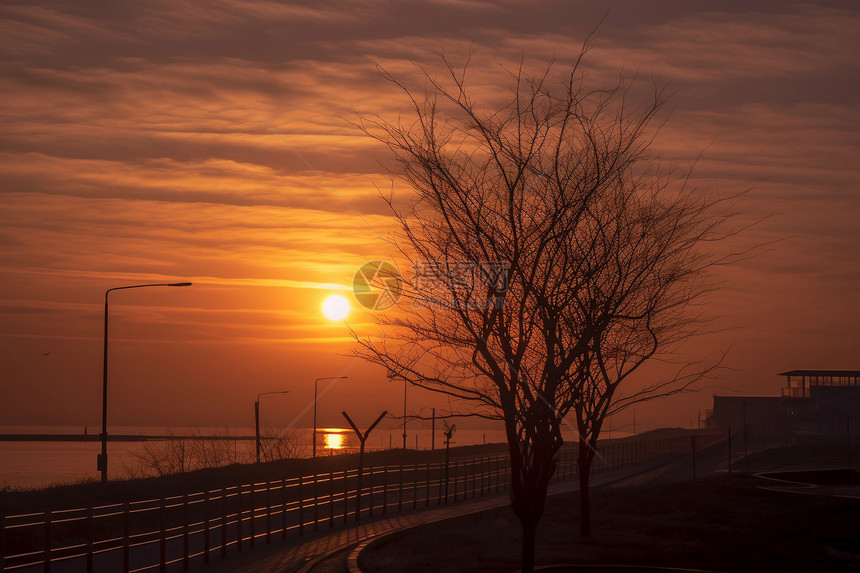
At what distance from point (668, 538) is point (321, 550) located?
7864 millimetres

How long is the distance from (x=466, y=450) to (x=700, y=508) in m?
88.7

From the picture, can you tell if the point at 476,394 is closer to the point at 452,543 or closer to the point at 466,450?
the point at 452,543

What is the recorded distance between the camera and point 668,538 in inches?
Answer: 873

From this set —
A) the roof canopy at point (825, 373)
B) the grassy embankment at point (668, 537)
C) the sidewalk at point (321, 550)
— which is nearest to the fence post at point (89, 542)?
the sidewalk at point (321, 550)

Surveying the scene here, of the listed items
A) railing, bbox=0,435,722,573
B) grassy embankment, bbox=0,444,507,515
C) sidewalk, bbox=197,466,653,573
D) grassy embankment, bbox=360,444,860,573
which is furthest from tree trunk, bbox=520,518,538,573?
grassy embankment, bbox=0,444,507,515

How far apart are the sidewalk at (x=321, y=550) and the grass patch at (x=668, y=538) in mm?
903

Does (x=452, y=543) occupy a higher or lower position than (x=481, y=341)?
lower

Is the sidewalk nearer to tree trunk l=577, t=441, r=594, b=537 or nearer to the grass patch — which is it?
the grass patch

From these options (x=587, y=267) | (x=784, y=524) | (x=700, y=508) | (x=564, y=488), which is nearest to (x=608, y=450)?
(x=564, y=488)

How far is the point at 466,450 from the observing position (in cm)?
11550

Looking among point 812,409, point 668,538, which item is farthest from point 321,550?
point 812,409

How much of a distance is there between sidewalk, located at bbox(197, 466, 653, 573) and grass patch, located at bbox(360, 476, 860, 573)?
0.90 m

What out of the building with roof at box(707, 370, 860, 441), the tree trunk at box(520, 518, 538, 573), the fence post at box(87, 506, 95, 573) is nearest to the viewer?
the tree trunk at box(520, 518, 538, 573)

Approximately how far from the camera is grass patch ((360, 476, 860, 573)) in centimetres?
1847
